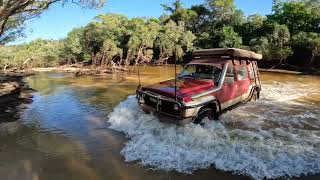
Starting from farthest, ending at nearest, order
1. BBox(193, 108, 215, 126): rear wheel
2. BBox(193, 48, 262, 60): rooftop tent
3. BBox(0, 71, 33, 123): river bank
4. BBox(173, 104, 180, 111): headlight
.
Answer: BBox(0, 71, 33, 123): river bank, BBox(193, 48, 262, 60): rooftop tent, BBox(193, 108, 215, 126): rear wheel, BBox(173, 104, 180, 111): headlight

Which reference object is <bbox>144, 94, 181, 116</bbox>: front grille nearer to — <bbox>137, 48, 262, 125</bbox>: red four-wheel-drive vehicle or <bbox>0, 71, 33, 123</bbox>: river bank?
<bbox>137, 48, 262, 125</bbox>: red four-wheel-drive vehicle

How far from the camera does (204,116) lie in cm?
795

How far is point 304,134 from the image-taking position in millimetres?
7855

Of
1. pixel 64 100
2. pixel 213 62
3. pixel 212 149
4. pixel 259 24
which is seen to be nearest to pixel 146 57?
pixel 259 24

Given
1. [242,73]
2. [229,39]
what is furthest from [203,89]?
[229,39]

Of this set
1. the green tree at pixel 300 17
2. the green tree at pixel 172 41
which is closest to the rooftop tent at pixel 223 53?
→ the green tree at pixel 300 17

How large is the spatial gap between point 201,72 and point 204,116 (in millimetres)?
1747

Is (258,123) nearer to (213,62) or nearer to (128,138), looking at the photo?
(213,62)

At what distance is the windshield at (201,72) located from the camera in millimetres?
8762

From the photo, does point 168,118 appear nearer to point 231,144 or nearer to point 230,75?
point 231,144

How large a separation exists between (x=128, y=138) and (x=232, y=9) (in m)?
48.8

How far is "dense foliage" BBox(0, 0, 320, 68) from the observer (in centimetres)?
3497

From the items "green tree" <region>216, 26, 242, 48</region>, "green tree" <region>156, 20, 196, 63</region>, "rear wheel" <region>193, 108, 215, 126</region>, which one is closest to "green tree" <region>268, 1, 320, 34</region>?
"green tree" <region>216, 26, 242, 48</region>

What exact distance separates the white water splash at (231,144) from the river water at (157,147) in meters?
0.01
